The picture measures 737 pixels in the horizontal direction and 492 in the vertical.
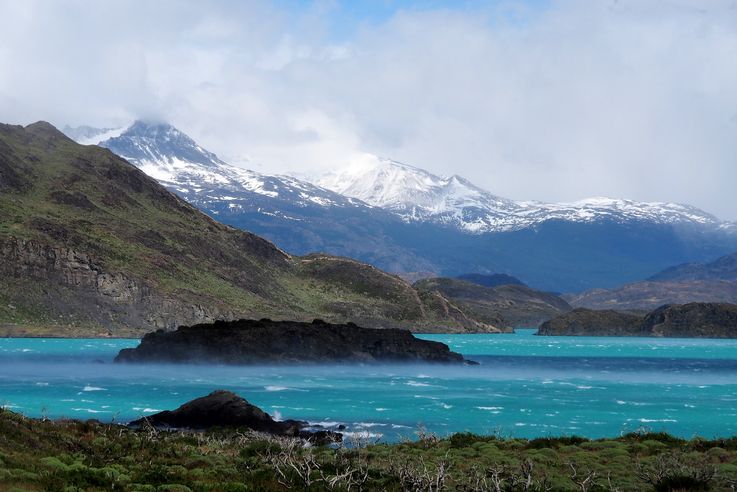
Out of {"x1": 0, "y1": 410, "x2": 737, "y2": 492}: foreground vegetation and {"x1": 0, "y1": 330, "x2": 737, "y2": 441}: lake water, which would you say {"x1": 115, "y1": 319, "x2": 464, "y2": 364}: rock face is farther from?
{"x1": 0, "y1": 410, "x2": 737, "y2": 492}: foreground vegetation

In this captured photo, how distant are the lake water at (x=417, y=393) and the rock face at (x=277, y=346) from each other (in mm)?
5932

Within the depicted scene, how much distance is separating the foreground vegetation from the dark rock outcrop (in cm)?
774

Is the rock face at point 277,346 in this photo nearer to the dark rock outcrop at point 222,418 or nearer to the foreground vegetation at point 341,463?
the dark rock outcrop at point 222,418

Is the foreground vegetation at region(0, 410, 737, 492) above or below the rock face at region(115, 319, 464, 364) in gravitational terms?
below

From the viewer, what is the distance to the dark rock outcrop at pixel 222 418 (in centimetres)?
5388

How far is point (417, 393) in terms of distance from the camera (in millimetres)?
93000

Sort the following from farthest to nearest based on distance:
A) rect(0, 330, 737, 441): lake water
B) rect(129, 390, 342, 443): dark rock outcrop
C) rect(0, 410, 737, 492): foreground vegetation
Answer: rect(0, 330, 737, 441): lake water → rect(129, 390, 342, 443): dark rock outcrop → rect(0, 410, 737, 492): foreground vegetation

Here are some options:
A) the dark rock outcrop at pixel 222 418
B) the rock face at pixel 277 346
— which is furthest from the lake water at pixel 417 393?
the dark rock outcrop at pixel 222 418

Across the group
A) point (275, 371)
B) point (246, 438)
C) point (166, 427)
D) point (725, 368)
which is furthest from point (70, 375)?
point (725, 368)

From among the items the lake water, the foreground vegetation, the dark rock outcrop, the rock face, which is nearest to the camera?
the foreground vegetation

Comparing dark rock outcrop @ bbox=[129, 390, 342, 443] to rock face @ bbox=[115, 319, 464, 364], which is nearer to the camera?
dark rock outcrop @ bbox=[129, 390, 342, 443]

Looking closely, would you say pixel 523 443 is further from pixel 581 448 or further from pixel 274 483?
pixel 274 483

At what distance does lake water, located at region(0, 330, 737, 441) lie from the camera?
6669 centimetres

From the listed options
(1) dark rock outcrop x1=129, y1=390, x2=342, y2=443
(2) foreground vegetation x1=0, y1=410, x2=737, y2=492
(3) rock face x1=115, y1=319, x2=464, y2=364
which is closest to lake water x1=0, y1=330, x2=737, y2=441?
(3) rock face x1=115, y1=319, x2=464, y2=364
